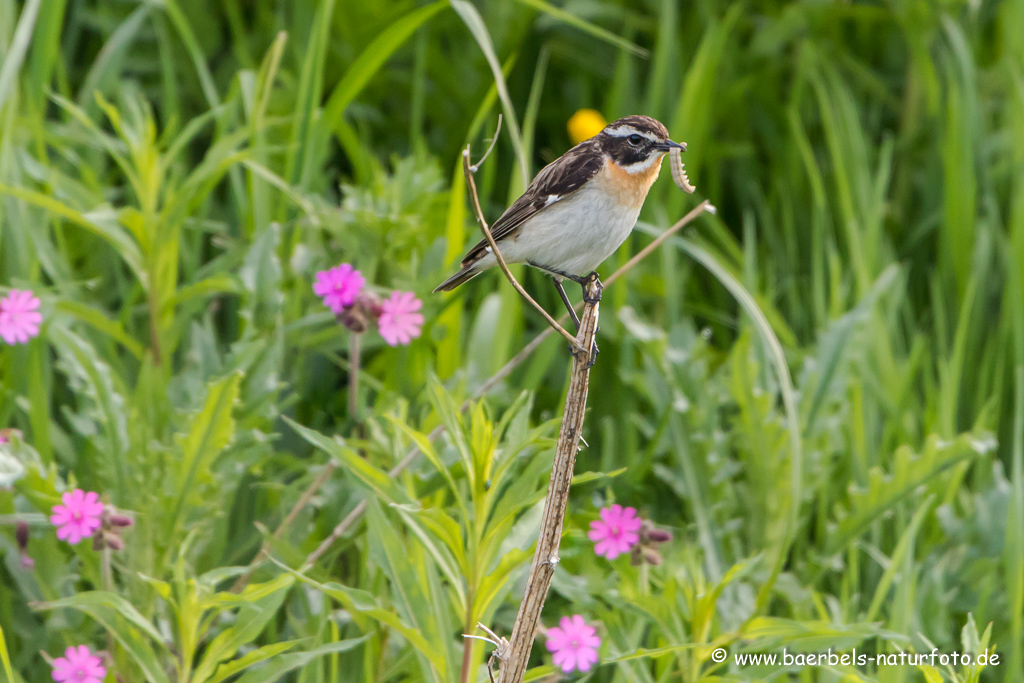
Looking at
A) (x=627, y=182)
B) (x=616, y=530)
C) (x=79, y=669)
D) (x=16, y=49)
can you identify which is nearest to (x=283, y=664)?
(x=79, y=669)

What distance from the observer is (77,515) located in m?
2.75

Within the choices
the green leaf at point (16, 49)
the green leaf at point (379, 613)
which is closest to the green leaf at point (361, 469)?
the green leaf at point (379, 613)

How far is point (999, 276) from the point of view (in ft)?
16.1

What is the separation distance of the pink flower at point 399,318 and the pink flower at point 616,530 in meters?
0.85

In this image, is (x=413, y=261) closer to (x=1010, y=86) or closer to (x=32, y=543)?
(x=32, y=543)

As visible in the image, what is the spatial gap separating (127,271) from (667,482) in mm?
2527

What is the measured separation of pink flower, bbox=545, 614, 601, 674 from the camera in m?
2.61

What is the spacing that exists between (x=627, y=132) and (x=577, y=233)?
0.32 m

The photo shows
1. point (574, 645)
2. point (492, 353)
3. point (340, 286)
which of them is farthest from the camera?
point (492, 353)

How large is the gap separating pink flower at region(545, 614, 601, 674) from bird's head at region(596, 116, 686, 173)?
1.29m

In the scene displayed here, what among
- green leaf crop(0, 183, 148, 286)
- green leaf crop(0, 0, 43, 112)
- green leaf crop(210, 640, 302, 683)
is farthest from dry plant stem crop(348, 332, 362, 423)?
green leaf crop(0, 0, 43, 112)

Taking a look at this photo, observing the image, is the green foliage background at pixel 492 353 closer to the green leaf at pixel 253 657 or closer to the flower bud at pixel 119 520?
the green leaf at pixel 253 657

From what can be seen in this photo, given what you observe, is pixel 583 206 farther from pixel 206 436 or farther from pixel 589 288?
pixel 206 436

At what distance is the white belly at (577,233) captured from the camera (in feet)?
9.19
